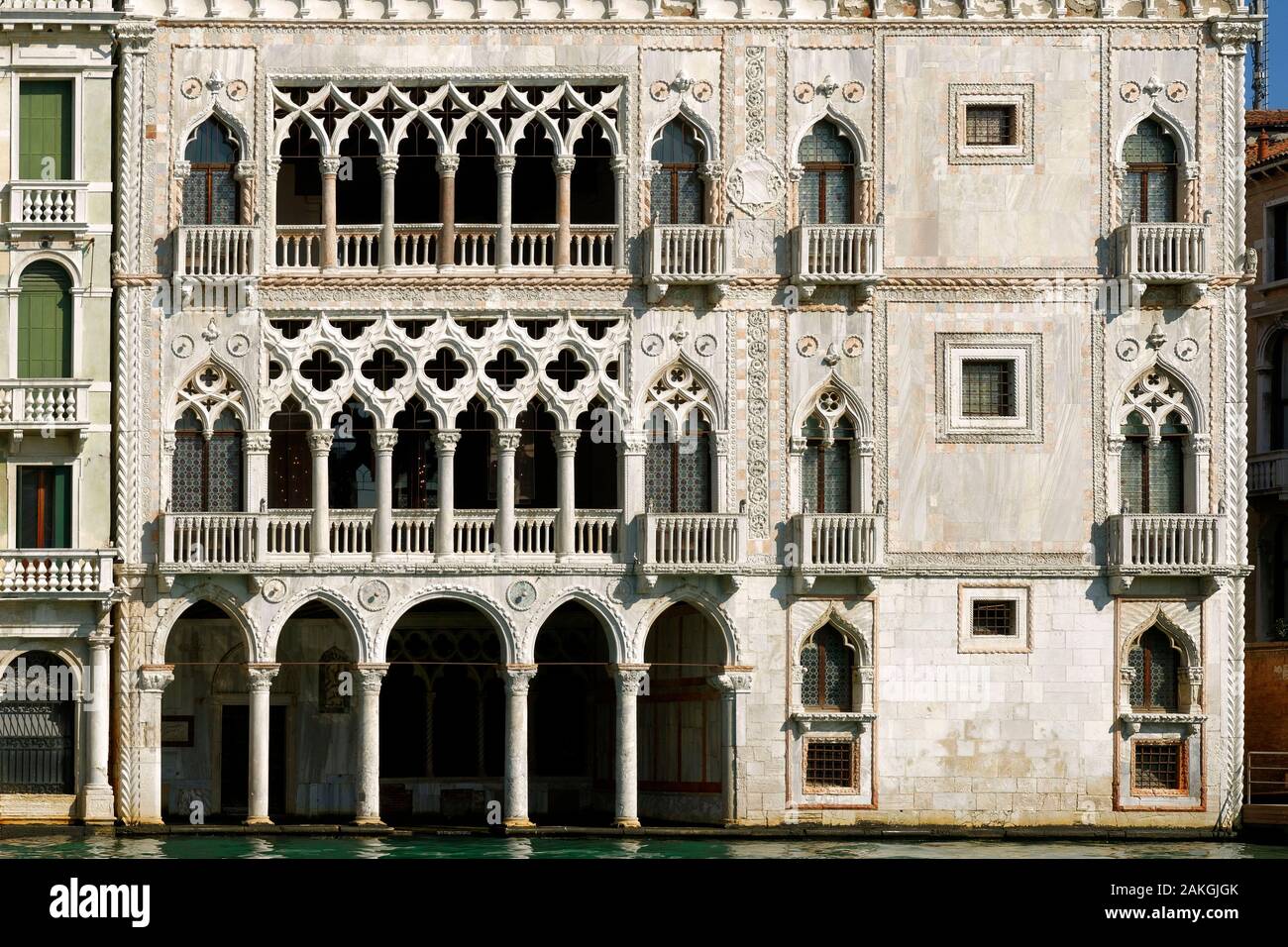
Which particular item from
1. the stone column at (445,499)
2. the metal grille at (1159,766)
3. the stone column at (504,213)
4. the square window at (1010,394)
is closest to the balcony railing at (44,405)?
the stone column at (445,499)

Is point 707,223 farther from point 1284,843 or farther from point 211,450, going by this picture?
point 1284,843

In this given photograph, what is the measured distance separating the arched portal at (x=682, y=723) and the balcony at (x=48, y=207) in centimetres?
1181

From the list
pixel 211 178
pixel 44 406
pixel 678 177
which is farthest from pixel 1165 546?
pixel 44 406

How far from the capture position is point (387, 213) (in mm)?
43125

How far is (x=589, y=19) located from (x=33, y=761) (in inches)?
591

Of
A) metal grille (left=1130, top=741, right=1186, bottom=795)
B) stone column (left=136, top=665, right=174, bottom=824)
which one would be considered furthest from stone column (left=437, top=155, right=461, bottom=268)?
metal grille (left=1130, top=741, right=1186, bottom=795)

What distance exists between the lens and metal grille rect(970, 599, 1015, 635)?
43.0 m

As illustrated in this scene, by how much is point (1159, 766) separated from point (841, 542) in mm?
6328

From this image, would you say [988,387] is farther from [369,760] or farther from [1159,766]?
[369,760]

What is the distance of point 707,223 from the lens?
141ft

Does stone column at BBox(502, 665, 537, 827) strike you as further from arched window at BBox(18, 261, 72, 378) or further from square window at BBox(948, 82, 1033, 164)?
square window at BBox(948, 82, 1033, 164)

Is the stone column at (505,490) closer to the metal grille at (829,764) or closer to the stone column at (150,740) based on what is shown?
the stone column at (150,740)

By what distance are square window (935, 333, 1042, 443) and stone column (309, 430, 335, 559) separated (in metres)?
9.96

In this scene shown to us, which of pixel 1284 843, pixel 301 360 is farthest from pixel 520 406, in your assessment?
pixel 1284 843
